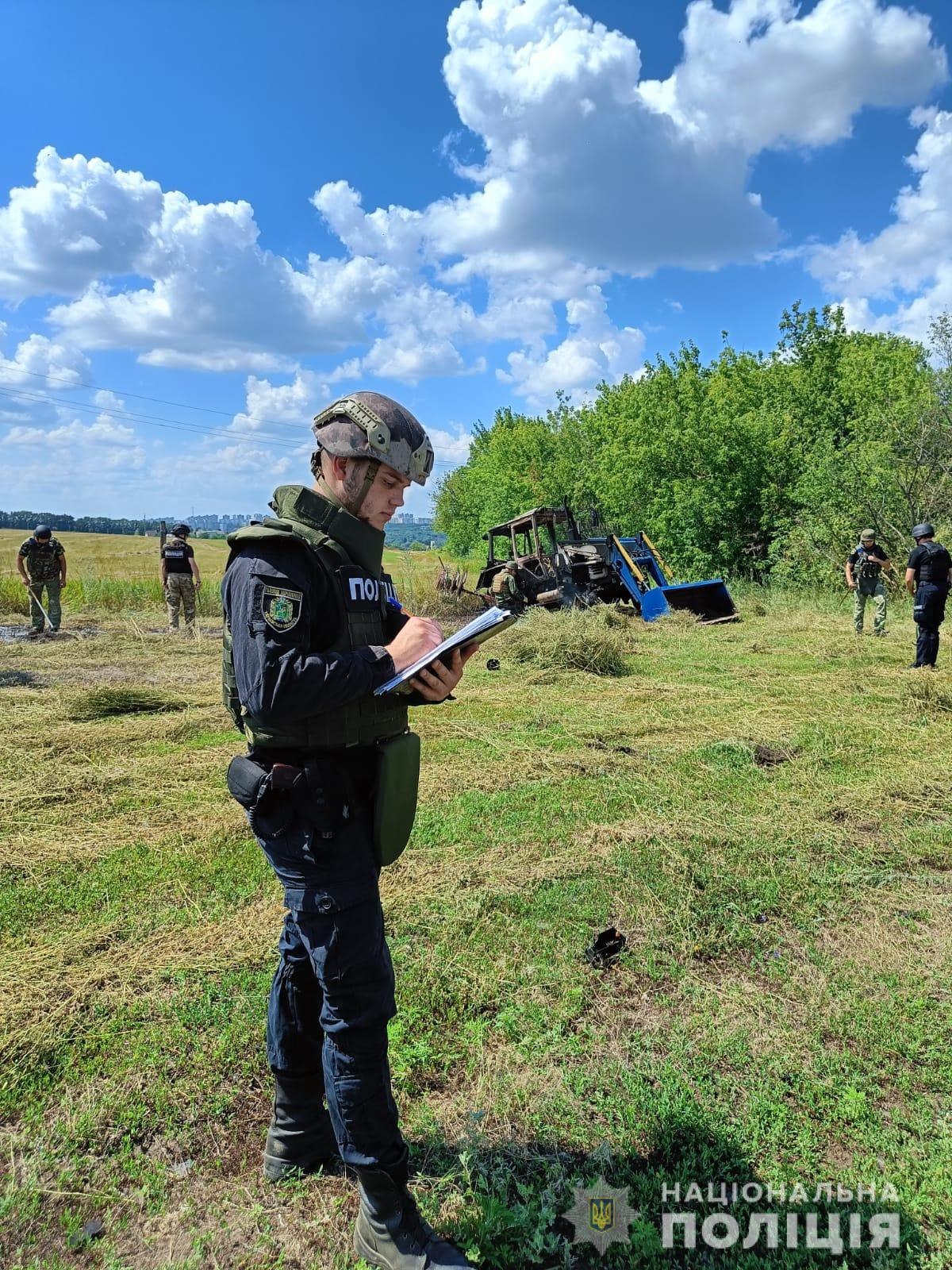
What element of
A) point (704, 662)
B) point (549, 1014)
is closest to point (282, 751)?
point (549, 1014)

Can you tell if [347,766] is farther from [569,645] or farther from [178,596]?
[178,596]

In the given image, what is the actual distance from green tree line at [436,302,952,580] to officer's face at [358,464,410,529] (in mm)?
12239

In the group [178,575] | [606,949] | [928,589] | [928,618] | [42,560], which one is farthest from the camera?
[178,575]

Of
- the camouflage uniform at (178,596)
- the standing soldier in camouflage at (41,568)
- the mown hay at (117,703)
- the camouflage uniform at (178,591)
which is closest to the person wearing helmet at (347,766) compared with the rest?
the mown hay at (117,703)

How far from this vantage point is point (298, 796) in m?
1.65

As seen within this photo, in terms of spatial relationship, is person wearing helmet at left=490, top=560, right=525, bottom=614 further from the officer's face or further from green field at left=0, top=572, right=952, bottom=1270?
the officer's face

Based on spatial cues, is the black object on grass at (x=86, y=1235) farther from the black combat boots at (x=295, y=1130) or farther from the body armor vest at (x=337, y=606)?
the body armor vest at (x=337, y=606)

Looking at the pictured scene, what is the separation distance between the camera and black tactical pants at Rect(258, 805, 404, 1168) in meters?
1.65

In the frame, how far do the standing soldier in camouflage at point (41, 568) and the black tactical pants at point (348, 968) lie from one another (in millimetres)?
12778

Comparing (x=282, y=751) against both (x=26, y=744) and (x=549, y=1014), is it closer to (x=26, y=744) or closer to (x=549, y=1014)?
Result: (x=549, y=1014)

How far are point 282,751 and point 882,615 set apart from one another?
39.5ft

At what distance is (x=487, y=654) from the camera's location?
10.6 metres

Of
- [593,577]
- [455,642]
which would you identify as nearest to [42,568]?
[593,577]

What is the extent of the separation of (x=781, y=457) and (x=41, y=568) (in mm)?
17288
